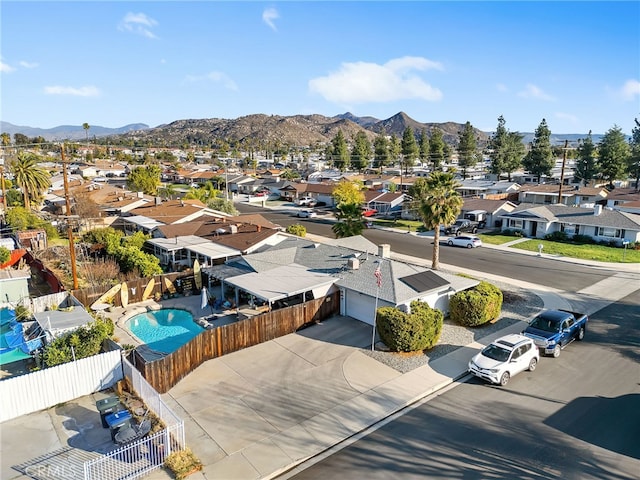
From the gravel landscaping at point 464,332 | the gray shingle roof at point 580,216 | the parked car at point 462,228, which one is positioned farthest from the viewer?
the parked car at point 462,228

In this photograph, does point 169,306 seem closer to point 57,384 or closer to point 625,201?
point 57,384

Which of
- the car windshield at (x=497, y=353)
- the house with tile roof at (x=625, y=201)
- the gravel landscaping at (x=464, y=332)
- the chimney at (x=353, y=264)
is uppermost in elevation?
the house with tile roof at (x=625, y=201)

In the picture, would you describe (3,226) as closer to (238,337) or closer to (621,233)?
(238,337)

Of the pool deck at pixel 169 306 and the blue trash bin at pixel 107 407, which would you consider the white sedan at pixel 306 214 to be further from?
the blue trash bin at pixel 107 407

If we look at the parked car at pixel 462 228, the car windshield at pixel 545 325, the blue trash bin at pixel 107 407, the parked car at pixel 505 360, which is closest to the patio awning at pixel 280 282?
the blue trash bin at pixel 107 407

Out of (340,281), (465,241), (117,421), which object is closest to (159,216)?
(340,281)

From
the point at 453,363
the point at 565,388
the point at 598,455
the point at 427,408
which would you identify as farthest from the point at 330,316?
the point at 598,455
